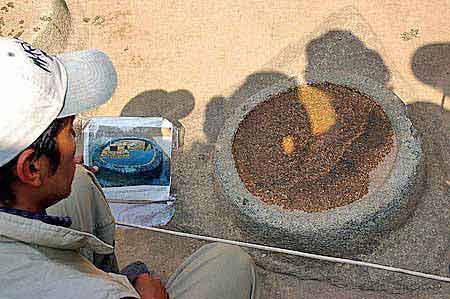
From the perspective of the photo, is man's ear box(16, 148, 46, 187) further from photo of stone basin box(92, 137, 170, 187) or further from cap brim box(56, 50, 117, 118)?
photo of stone basin box(92, 137, 170, 187)

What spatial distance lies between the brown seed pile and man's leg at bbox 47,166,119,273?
0.69 metres

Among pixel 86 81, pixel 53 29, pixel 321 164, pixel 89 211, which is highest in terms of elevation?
pixel 86 81

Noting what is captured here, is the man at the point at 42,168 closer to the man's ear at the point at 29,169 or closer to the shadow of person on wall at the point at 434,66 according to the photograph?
the man's ear at the point at 29,169

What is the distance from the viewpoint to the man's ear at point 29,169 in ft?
4.96

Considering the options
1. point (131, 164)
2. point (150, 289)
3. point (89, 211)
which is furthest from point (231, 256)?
point (131, 164)

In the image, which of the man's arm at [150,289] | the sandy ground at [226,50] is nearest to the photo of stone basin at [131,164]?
the sandy ground at [226,50]

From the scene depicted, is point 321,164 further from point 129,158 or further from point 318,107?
point 129,158

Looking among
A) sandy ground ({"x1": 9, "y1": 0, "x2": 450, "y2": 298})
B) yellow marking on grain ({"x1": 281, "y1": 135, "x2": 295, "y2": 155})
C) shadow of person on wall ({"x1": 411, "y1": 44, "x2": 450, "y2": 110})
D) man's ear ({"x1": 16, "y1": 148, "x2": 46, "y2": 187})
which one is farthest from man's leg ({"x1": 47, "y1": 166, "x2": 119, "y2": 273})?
shadow of person on wall ({"x1": 411, "y1": 44, "x2": 450, "y2": 110})

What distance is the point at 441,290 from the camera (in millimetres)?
2576

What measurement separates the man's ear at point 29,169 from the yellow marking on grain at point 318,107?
1553mm

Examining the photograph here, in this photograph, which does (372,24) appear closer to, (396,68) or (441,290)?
(396,68)

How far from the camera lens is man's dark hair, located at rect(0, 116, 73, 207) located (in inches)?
59.9

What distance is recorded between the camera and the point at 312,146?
284 cm

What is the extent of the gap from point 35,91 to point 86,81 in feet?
0.67
